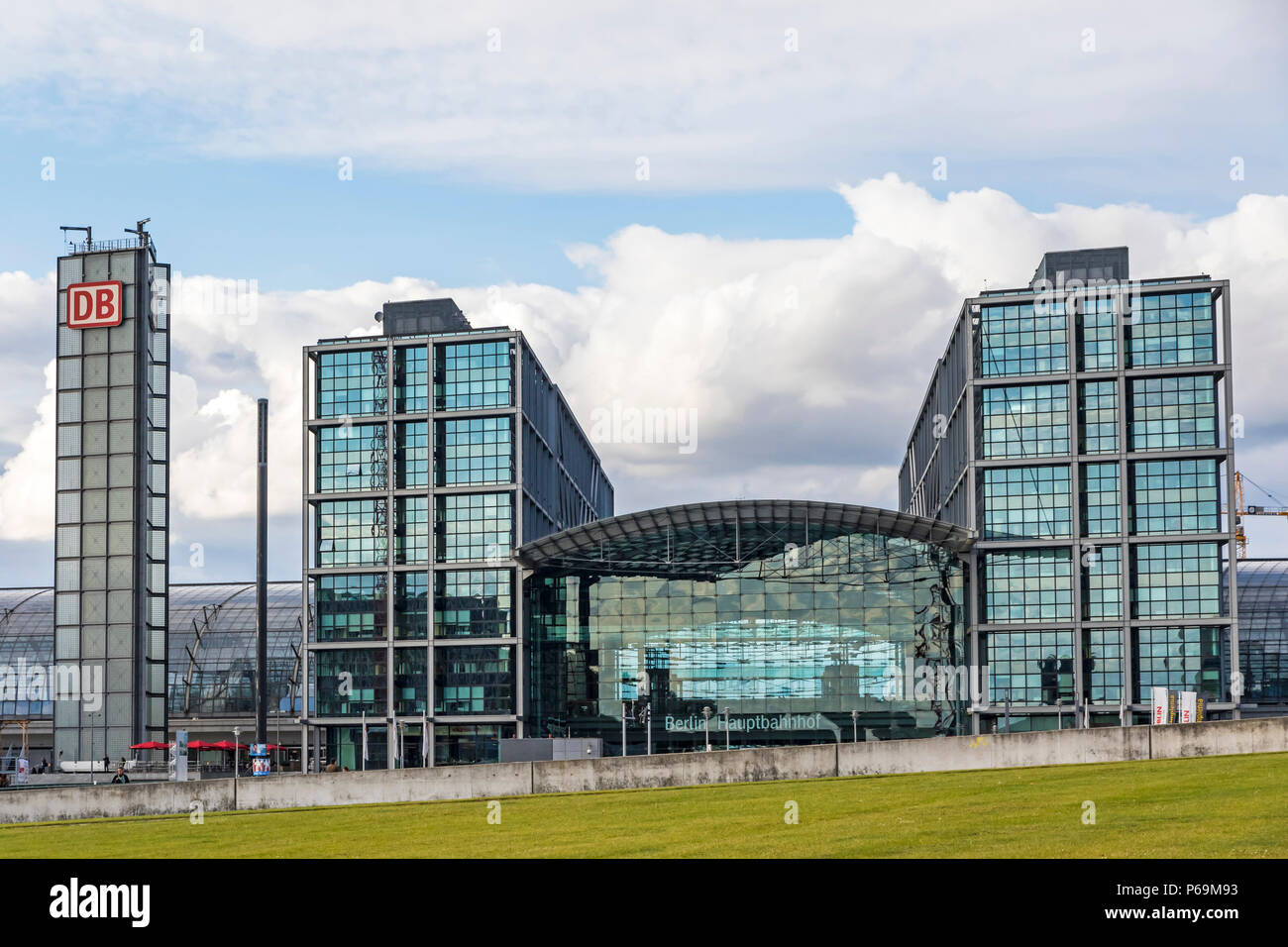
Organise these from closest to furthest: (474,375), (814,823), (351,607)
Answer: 1. (814,823)
2. (351,607)
3. (474,375)

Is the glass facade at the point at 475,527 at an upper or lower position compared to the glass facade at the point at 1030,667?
upper

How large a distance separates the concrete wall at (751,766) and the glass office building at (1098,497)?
5887 centimetres

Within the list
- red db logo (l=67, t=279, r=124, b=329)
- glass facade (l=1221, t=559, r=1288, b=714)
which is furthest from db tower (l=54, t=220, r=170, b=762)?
glass facade (l=1221, t=559, r=1288, b=714)

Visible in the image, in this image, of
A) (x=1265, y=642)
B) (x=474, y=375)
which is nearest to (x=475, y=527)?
(x=474, y=375)

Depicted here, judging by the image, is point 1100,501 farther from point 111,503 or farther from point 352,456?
point 111,503

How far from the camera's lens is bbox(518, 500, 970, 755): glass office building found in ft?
304

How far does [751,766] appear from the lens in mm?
34812

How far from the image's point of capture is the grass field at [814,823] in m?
19.3

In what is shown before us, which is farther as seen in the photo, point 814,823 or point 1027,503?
point 1027,503

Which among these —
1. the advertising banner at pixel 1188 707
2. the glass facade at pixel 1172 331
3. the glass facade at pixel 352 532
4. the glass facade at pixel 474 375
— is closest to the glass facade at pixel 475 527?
the glass facade at pixel 352 532

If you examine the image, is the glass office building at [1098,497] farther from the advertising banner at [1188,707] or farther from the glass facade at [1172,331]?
the advertising banner at [1188,707]

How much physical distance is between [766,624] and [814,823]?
70.7 m
